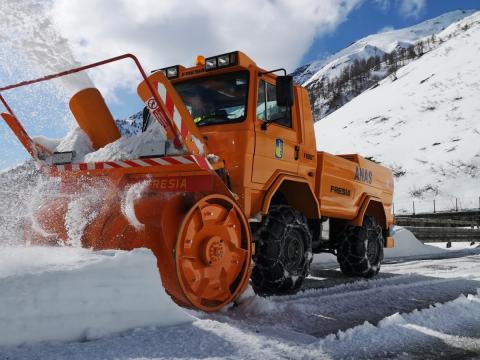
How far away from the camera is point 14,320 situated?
2.83 metres

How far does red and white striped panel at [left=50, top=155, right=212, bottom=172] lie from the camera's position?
164 inches

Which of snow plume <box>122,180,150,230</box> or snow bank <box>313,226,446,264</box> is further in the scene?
snow bank <box>313,226,446,264</box>

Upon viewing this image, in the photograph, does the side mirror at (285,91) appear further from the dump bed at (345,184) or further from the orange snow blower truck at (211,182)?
the dump bed at (345,184)

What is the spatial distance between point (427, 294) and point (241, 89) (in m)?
3.08

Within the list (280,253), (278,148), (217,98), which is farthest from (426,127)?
(280,253)

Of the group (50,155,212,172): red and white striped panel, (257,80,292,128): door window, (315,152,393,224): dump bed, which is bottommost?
(50,155,212,172): red and white striped panel

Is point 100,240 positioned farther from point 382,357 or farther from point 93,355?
point 382,357

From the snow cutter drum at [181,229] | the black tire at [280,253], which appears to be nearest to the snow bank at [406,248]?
the black tire at [280,253]

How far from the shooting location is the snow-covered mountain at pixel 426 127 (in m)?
39.5

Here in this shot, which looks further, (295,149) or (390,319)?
(295,149)

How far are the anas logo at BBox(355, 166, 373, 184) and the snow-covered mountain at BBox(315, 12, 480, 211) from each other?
29.2 m

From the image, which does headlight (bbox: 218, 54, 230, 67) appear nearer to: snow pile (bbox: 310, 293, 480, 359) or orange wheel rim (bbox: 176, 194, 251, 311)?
orange wheel rim (bbox: 176, 194, 251, 311)

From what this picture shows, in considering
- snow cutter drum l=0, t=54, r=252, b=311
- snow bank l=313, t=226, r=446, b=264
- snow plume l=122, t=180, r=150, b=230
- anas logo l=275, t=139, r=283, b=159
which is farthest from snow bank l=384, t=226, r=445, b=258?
snow plume l=122, t=180, r=150, b=230

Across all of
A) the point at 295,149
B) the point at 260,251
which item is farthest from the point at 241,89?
the point at 260,251
